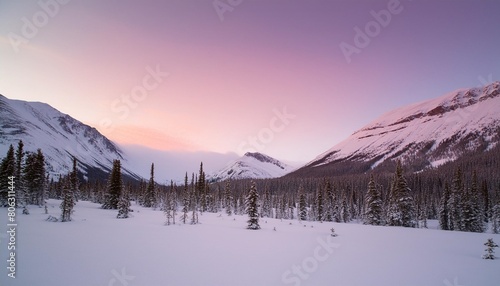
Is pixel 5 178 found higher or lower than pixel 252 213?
higher

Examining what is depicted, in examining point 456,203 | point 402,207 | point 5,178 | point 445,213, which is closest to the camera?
point 5,178

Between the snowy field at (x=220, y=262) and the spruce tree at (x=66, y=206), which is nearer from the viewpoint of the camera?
the snowy field at (x=220, y=262)

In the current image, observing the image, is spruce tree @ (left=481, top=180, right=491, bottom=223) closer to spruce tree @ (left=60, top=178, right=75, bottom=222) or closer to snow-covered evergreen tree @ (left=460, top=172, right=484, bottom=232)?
snow-covered evergreen tree @ (left=460, top=172, right=484, bottom=232)

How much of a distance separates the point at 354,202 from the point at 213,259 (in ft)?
315

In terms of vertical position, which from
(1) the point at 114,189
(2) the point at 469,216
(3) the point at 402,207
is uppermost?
(1) the point at 114,189

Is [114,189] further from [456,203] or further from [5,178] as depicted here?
[456,203]

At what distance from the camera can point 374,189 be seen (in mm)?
49938

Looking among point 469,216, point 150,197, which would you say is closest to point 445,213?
point 469,216

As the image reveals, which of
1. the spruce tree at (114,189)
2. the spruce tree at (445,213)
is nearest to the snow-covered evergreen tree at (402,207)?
the spruce tree at (445,213)

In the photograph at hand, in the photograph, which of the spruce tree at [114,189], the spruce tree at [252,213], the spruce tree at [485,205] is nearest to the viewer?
the spruce tree at [252,213]

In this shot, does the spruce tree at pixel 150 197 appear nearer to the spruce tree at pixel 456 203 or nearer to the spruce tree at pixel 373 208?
the spruce tree at pixel 373 208

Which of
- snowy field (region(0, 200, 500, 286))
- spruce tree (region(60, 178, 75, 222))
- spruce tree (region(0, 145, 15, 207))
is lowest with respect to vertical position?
snowy field (region(0, 200, 500, 286))

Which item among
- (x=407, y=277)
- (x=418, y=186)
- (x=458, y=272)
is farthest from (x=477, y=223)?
(x=418, y=186)

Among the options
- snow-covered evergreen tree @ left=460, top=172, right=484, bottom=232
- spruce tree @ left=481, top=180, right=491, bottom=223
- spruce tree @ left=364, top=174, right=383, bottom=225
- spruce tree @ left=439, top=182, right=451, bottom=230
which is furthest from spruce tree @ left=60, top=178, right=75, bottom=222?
spruce tree @ left=481, top=180, right=491, bottom=223
